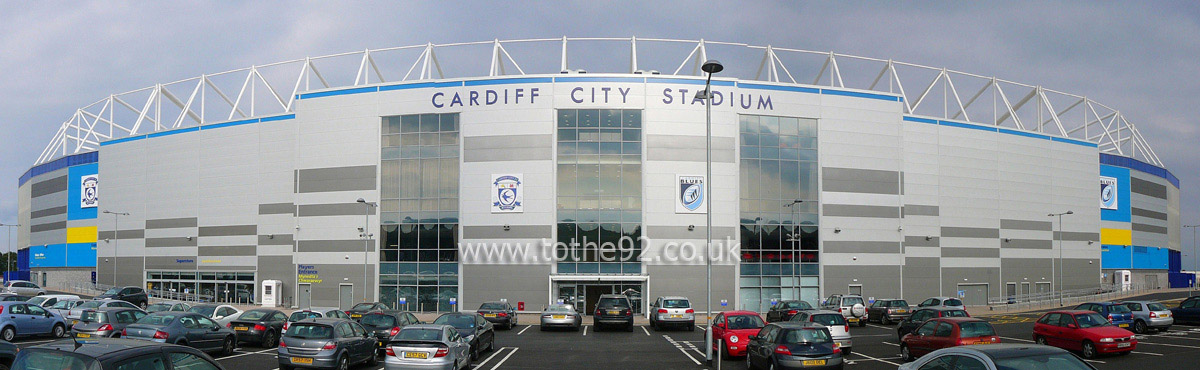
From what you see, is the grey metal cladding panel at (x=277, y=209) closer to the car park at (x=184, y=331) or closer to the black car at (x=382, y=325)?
the car park at (x=184, y=331)

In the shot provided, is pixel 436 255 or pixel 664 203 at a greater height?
pixel 664 203

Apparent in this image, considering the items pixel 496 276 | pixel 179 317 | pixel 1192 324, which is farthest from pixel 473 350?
pixel 1192 324

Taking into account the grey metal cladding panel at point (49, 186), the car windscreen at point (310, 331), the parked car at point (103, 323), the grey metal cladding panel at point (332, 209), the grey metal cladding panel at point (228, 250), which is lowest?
the parked car at point (103, 323)

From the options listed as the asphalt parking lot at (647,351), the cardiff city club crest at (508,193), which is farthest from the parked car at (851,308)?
the cardiff city club crest at (508,193)

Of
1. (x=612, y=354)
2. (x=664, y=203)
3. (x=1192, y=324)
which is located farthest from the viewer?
(x=664, y=203)

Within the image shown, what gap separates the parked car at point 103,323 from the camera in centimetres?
2370

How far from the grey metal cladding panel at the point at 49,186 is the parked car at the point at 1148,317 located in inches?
3532

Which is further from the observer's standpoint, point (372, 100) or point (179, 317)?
point (372, 100)

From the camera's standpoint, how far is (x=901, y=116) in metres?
57.1

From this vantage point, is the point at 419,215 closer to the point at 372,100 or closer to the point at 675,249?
the point at 372,100

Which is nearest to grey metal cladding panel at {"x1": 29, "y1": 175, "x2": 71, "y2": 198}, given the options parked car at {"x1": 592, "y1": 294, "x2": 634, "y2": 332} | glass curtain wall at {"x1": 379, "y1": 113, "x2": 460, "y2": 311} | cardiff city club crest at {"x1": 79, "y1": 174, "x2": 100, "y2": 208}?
cardiff city club crest at {"x1": 79, "y1": 174, "x2": 100, "y2": 208}

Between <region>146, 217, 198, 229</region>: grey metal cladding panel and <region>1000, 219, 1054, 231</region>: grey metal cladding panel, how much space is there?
67.5 metres

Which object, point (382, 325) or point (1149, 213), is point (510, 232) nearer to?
point (382, 325)

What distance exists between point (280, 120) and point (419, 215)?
48.5ft
